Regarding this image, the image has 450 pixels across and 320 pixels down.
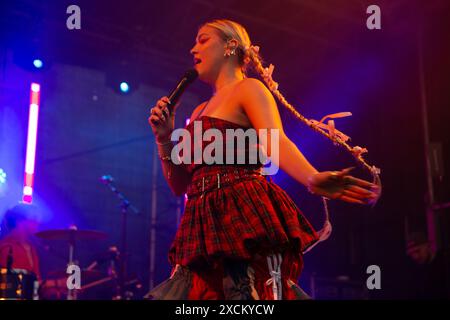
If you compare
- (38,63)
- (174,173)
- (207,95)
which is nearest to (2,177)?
(38,63)

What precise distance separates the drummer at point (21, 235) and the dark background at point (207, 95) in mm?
871

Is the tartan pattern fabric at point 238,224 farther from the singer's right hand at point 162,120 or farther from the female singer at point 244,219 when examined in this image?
the singer's right hand at point 162,120

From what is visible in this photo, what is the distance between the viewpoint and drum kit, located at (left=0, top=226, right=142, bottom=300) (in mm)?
4129

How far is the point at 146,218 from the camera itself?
26.7 feet

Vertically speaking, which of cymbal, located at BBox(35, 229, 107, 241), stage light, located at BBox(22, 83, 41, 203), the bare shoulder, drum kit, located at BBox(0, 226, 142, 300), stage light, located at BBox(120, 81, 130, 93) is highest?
stage light, located at BBox(120, 81, 130, 93)

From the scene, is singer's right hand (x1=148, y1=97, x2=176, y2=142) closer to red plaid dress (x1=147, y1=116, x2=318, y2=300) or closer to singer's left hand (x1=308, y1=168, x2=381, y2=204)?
red plaid dress (x1=147, y1=116, x2=318, y2=300)

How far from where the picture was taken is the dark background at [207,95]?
19.9 ft

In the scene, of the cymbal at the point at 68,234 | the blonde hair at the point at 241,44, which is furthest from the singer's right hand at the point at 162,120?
the cymbal at the point at 68,234

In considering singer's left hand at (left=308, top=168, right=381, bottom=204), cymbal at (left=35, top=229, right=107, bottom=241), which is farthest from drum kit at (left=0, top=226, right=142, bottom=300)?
singer's left hand at (left=308, top=168, right=381, bottom=204)

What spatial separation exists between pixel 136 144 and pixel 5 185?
214 centimetres

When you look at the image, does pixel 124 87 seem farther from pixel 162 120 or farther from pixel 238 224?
pixel 238 224

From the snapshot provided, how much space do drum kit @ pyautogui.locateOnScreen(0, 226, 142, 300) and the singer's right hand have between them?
268cm

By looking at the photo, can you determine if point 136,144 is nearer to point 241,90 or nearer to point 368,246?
point 368,246
